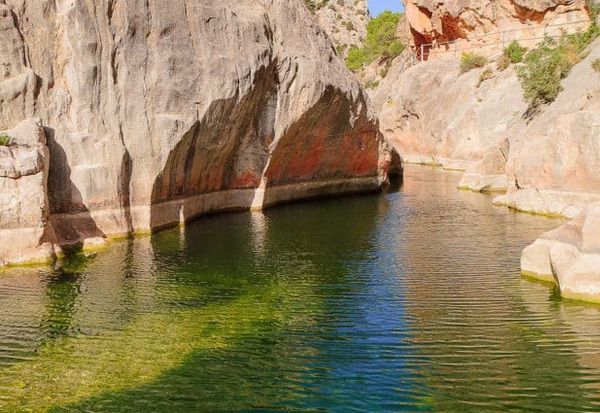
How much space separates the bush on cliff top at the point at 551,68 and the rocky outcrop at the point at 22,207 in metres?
24.7

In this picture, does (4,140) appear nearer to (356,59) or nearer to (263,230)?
(263,230)

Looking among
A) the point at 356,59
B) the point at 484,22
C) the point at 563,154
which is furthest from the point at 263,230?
the point at 356,59

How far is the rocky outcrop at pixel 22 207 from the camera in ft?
62.2

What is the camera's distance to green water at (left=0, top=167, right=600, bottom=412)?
9898mm

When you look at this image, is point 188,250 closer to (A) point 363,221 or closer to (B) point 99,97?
(B) point 99,97

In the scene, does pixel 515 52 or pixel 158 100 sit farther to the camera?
pixel 515 52

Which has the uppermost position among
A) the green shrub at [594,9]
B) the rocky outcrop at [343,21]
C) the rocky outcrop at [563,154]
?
the rocky outcrop at [343,21]

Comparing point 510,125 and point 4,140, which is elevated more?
point 510,125

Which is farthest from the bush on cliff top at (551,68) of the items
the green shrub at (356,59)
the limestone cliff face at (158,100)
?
the green shrub at (356,59)

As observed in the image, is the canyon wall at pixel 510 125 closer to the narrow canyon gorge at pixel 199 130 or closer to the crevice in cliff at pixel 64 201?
the narrow canyon gorge at pixel 199 130

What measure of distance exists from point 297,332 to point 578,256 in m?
6.56

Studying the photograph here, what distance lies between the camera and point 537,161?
28.2 meters

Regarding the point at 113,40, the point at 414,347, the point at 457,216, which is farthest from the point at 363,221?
the point at 414,347

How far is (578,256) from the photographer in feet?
47.2
